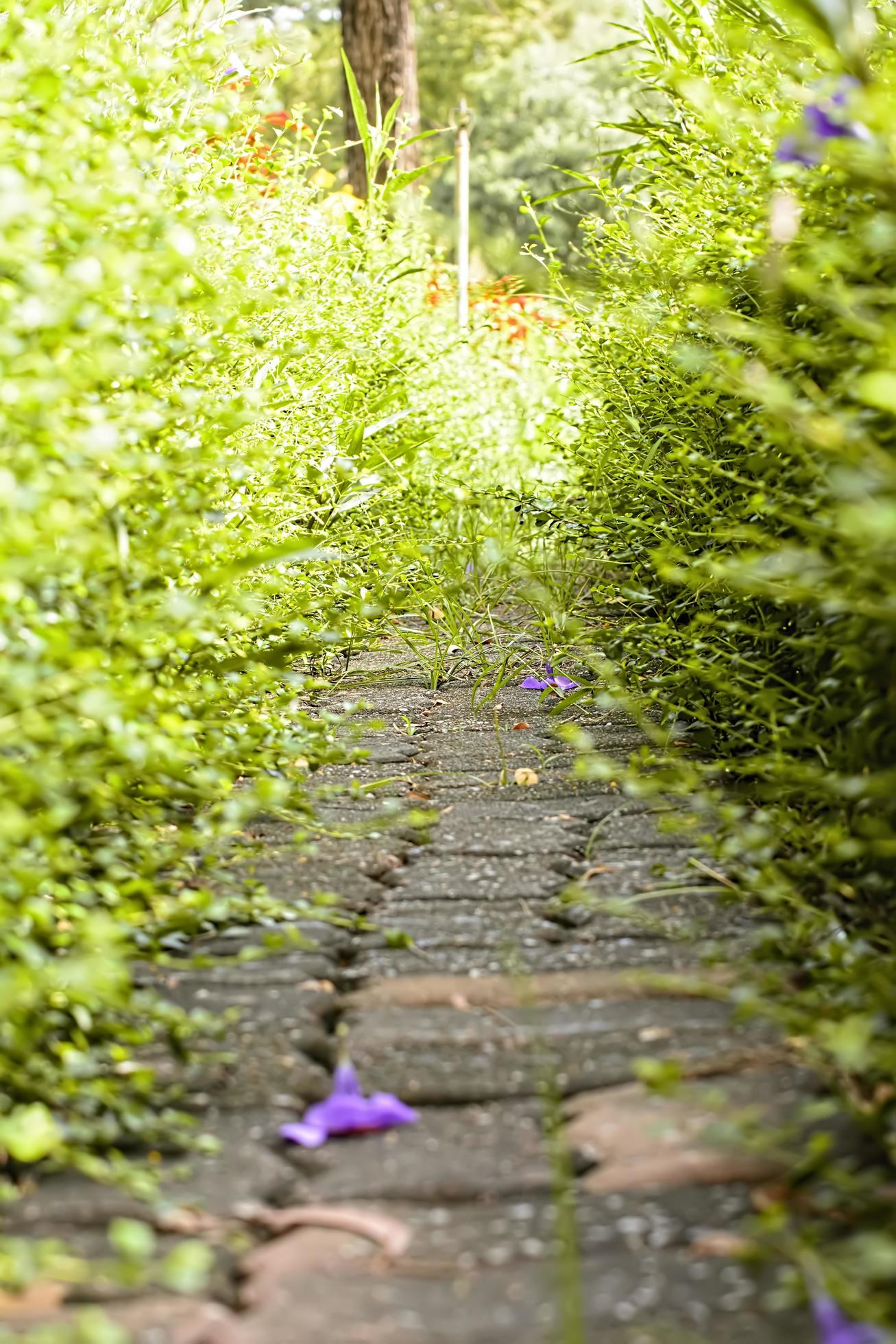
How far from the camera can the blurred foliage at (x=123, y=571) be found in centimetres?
123

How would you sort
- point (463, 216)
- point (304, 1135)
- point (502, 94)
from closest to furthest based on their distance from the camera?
point (304, 1135), point (463, 216), point (502, 94)

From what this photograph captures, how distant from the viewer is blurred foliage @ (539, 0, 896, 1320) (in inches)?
47.1

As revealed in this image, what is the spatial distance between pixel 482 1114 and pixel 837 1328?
1.61 feet

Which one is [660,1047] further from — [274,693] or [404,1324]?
[274,693]

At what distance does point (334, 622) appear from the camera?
2.54 meters

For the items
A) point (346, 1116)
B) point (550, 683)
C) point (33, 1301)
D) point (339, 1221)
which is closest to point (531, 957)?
point (346, 1116)

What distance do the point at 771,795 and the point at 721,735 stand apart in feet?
2.16

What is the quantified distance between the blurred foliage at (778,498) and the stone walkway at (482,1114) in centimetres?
10

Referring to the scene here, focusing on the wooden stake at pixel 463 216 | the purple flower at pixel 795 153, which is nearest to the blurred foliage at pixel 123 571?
the purple flower at pixel 795 153

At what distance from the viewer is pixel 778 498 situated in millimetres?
1920

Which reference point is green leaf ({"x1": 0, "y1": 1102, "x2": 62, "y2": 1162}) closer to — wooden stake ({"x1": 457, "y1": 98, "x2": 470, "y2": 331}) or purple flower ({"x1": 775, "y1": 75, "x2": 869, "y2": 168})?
purple flower ({"x1": 775, "y1": 75, "x2": 869, "y2": 168})

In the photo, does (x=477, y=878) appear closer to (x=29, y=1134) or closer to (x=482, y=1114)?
(x=482, y=1114)

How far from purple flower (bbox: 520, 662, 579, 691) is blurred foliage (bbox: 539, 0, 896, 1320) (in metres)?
0.11

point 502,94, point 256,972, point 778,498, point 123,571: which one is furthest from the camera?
point 502,94
